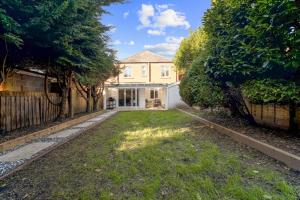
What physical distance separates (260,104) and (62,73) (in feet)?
32.0

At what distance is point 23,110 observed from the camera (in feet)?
30.8

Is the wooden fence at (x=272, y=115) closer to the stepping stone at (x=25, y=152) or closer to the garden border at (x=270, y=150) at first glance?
the garden border at (x=270, y=150)

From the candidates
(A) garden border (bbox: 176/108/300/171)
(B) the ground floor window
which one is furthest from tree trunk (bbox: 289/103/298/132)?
(B) the ground floor window

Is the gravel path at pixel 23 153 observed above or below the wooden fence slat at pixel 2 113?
below

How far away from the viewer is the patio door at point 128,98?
2917 cm

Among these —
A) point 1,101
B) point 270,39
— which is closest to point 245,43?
point 270,39

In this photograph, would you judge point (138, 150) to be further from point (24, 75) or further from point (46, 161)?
point (24, 75)

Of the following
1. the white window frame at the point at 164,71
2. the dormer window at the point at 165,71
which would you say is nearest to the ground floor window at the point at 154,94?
the white window frame at the point at 164,71

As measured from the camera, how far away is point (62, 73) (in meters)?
12.7

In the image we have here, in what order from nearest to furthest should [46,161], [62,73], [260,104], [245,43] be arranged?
1. [46,161]
2. [245,43]
3. [260,104]
4. [62,73]

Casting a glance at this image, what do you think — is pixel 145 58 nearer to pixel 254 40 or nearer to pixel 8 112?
pixel 8 112

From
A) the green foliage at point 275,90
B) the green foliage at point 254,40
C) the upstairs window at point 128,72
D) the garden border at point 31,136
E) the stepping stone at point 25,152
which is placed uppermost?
the upstairs window at point 128,72

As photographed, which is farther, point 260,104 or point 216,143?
point 260,104

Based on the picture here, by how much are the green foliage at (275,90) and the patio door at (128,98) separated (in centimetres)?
2226
